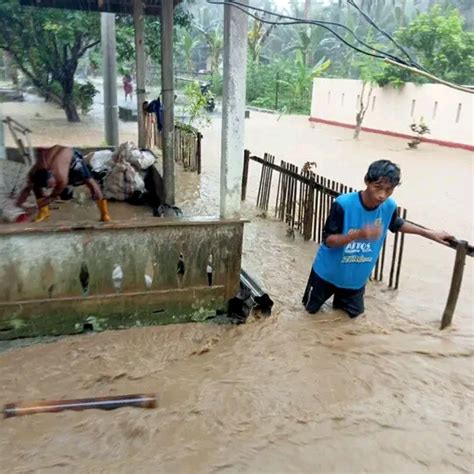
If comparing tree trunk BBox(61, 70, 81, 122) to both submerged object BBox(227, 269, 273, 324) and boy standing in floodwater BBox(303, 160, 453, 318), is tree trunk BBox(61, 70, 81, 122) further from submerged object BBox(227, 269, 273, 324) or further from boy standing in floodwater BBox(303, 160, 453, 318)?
boy standing in floodwater BBox(303, 160, 453, 318)

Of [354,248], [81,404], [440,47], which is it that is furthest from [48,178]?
[440,47]

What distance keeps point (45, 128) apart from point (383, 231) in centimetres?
1684

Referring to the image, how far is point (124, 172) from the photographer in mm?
8203

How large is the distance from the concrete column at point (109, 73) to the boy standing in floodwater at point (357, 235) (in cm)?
970

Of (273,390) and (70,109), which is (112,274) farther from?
(70,109)

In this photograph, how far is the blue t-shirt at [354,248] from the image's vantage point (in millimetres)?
3932

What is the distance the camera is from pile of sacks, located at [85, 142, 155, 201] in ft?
26.8

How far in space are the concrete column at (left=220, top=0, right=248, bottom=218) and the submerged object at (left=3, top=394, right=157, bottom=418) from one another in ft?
5.74

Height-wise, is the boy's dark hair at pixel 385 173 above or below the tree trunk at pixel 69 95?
above

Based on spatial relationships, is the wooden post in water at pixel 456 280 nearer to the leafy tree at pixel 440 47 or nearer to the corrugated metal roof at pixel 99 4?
the corrugated metal roof at pixel 99 4

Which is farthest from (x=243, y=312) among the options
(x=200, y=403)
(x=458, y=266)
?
(x=458, y=266)

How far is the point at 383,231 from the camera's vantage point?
410 centimetres

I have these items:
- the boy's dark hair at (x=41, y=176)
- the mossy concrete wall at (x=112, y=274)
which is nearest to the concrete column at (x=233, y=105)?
the mossy concrete wall at (x=112, y=274)

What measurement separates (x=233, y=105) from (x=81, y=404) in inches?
101
